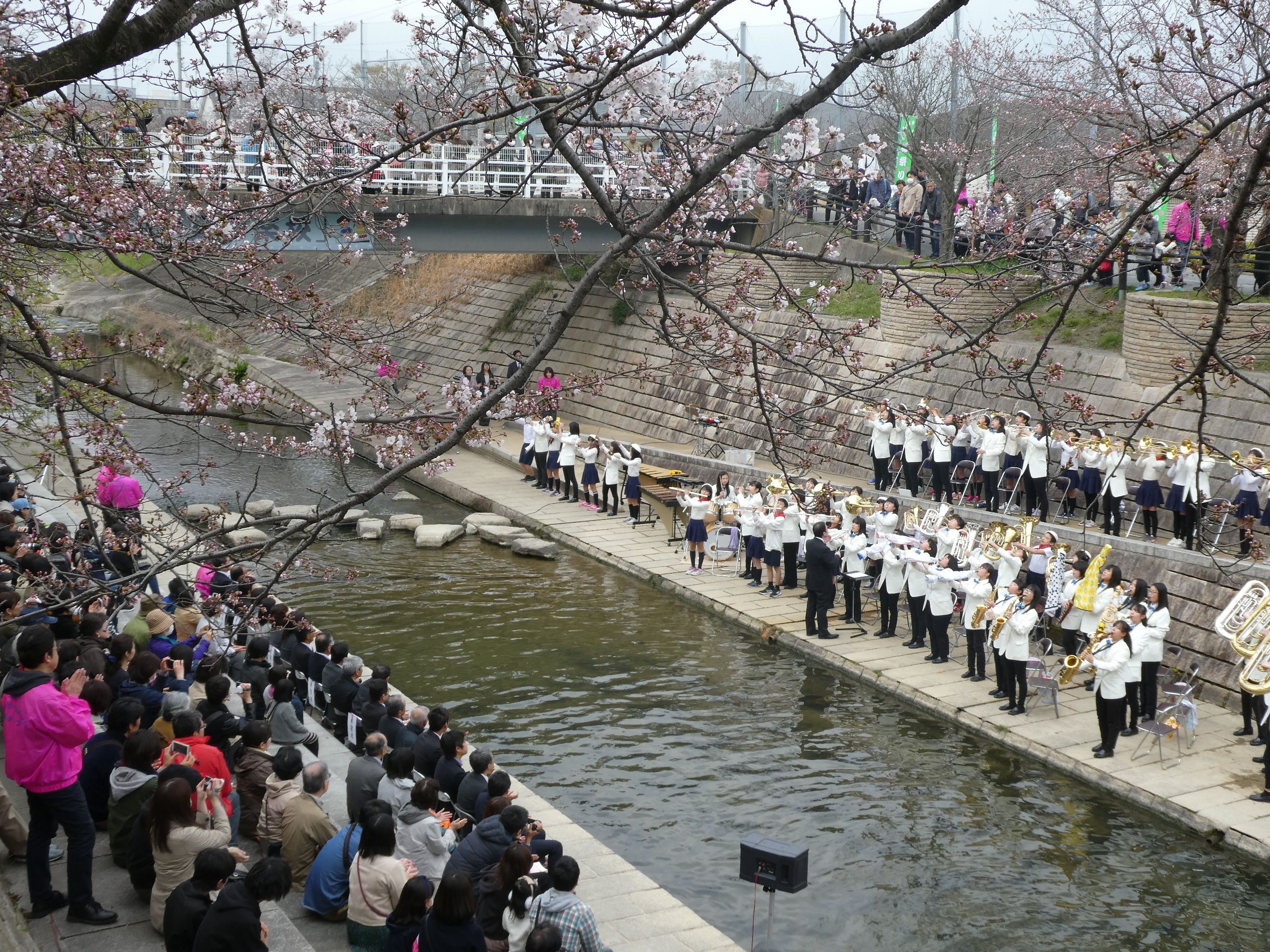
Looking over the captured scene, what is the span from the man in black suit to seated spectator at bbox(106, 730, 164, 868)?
30.9 feet

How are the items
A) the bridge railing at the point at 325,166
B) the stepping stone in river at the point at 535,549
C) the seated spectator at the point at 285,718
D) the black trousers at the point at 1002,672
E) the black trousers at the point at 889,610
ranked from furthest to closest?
the stepping stone in river at the point at 535,549 < the black trousers at the point at 889,610 < the black trousers at the point at 1002,672 < the seated spectator at the point at 285,718 < the bridge railing at the point at 325,166

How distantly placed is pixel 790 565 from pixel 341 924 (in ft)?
35.7

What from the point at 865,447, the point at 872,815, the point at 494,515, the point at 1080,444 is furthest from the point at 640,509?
the point at 872,815

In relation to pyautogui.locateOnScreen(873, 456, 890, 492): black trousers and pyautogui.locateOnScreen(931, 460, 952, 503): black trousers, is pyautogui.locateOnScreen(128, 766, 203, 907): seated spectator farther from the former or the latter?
pyautogui.locateOnScreen(873, 456, 890, 492): black trousers

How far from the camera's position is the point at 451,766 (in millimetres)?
9070

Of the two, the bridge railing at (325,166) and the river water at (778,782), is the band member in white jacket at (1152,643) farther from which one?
the bridge railing at (325,166)

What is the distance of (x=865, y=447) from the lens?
21531 mm

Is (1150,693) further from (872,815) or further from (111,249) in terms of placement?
(111,249)

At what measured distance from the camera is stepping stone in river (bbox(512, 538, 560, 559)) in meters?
19.2

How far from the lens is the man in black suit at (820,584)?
15.1 metres

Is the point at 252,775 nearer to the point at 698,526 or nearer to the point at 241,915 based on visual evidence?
the point at 241,915

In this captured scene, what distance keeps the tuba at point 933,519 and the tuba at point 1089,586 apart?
9.78 ft

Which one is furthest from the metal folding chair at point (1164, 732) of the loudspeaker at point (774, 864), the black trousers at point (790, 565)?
the black trousers at point (790, 565)

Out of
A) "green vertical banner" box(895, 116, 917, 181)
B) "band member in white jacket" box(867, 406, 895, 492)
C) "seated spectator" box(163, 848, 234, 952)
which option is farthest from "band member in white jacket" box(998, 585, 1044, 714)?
"green vertical banner" box(895, 116, 917, 181)
